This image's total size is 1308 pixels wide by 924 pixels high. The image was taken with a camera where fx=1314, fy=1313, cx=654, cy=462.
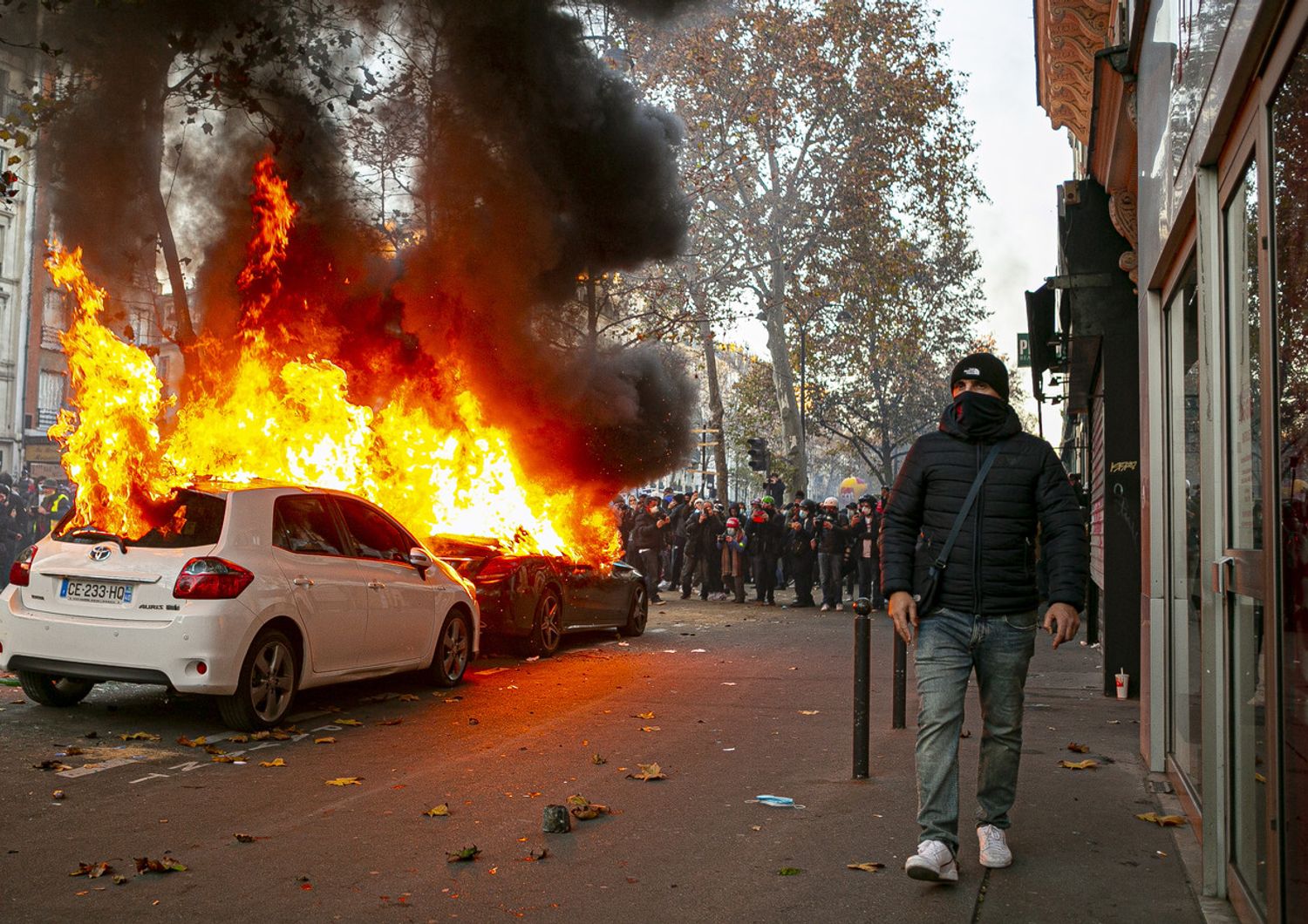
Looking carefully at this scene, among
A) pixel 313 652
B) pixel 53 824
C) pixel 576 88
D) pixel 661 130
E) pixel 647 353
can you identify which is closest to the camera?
pixel 53 824

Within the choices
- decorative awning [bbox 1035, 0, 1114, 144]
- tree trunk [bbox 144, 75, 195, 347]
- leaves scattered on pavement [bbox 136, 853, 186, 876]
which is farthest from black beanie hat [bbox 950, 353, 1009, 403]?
tree trunk [bbox 144, 75, 195, 347]

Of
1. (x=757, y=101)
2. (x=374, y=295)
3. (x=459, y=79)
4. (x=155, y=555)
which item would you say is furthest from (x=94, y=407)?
(x=757, y=101)

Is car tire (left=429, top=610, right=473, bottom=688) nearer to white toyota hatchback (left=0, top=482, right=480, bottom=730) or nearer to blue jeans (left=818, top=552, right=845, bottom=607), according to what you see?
white toyota hatchback (left=0, top=482, right=480, bottom=730)

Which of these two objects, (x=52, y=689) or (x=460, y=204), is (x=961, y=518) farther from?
(x=460, y=204)

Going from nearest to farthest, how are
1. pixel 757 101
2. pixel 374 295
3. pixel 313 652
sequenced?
pixel 313 652 < pixel 374 295 < pixel 757 101

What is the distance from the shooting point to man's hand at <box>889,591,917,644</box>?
5.15 meters

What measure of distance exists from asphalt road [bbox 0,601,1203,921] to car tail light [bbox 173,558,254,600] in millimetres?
897

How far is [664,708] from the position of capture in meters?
9.67

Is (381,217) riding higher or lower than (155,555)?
higher

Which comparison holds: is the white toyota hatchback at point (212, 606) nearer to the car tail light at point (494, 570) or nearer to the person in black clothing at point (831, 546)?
the car tail light at point (494, 570)

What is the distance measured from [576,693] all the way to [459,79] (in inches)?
334

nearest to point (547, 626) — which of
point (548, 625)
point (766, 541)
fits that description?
point (548, 625)

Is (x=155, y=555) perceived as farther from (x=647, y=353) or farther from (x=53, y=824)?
(x=647, y=353)

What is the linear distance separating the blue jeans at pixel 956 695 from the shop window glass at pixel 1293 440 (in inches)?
62.4
